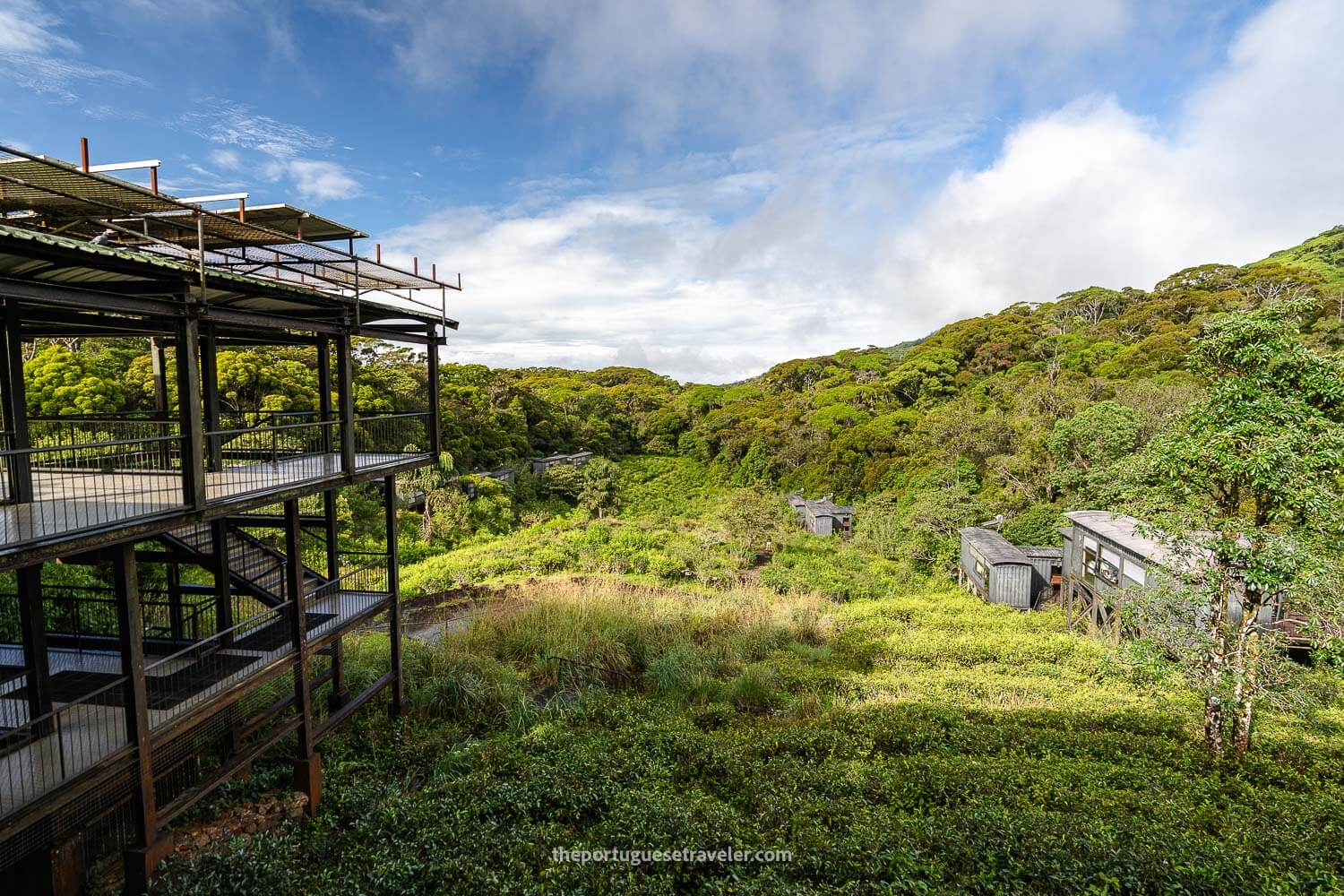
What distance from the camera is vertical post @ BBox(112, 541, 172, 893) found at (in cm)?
506

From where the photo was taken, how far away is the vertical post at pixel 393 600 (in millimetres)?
8859

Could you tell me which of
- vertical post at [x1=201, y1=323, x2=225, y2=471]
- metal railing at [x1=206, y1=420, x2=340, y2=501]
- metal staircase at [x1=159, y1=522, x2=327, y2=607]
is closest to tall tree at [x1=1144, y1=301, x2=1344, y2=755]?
metal railing at [x1=206, y1=420, x2=340, y2=501]

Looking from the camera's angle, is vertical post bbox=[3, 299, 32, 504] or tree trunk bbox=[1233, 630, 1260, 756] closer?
vertical post bbox=[3, 299, 32, 504]

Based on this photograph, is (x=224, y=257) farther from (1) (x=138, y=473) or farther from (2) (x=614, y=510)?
(2) (x=614, y=510)

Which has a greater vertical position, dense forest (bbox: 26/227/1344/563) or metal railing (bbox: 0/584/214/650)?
dense forest (bbox: 26/227/1344/563)

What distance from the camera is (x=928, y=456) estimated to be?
2858cm

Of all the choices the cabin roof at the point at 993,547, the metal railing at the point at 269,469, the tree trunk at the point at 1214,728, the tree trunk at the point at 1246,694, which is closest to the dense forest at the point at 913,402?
the cabin roof at the point at 993,547

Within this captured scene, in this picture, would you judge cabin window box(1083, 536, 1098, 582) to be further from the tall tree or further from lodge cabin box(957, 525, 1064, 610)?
the tall tree

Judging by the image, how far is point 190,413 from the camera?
516cm

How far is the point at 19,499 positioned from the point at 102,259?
10.1 ft

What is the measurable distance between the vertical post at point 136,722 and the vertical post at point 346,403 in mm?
2489

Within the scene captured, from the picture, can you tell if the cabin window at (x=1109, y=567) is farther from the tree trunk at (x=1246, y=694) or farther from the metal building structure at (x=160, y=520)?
the metal building structure at (x=160, y=520)

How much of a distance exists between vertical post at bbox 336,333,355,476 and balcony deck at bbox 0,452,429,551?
0.68ft

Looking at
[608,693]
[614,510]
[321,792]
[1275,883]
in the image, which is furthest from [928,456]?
[321,792]
